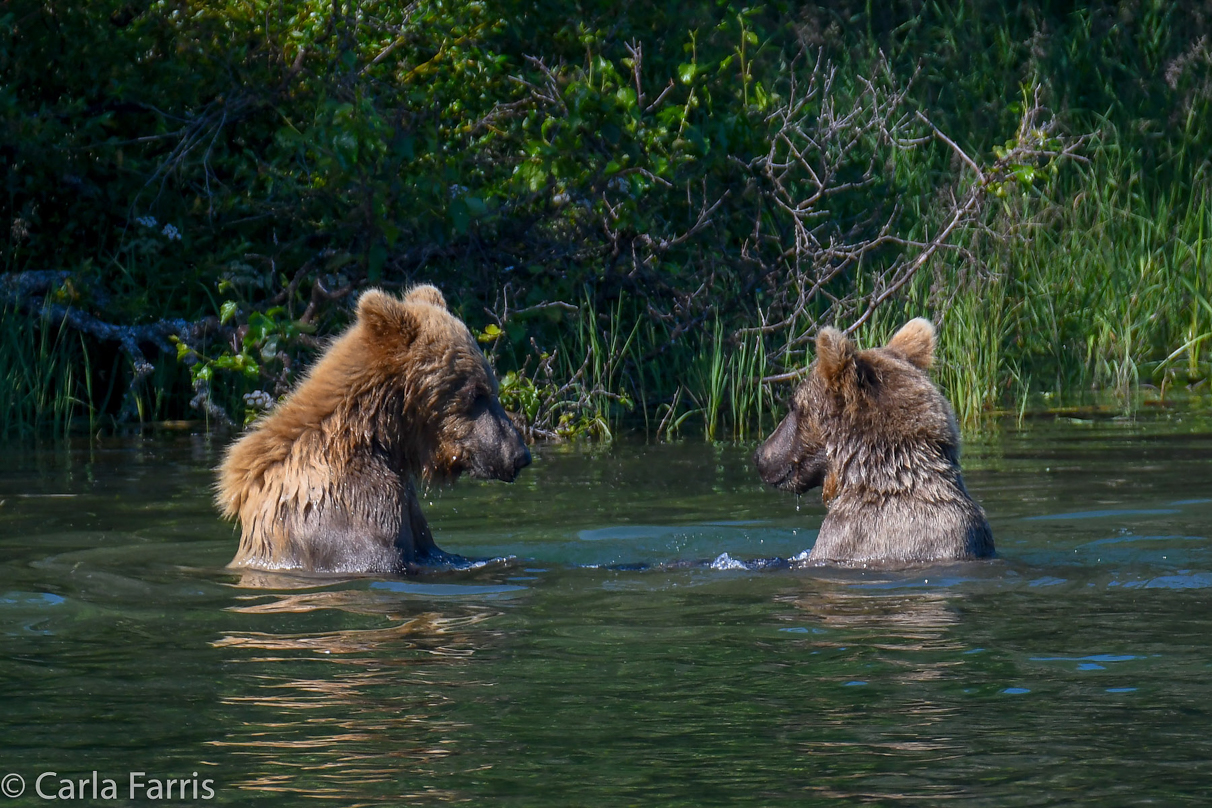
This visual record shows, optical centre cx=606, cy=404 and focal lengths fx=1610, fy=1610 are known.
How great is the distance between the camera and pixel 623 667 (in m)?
5.05

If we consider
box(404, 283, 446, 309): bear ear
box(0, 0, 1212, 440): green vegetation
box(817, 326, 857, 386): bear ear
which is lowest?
box(817, 326, 857, 386): bear ear

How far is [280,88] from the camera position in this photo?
12.5 m

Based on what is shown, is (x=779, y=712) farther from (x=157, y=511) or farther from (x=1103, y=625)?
(x=157, y=511)

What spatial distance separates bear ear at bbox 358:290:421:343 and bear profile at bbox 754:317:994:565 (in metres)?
1.79

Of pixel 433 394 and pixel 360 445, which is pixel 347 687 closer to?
pixel 360 445

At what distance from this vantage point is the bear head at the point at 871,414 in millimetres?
6938

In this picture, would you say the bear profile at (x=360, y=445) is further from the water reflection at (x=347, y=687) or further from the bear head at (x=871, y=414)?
the bear head at (x=871, y=414)

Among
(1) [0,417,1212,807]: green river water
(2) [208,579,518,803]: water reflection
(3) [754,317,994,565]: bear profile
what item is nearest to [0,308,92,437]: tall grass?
(1) [0,417,1212,807]: green river water

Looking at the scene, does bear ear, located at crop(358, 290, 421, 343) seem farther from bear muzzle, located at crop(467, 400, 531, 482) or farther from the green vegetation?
the green vegetation

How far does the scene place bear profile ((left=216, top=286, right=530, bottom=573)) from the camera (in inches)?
271

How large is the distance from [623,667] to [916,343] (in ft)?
9.59

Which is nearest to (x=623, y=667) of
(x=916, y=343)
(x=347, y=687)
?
(x=347, y=687)

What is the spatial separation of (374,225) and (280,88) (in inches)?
55.6

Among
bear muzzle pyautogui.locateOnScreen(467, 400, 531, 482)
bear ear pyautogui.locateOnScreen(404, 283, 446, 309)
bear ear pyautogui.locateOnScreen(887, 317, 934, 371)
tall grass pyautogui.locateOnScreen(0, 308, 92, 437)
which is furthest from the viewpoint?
tall grass pyautogui.locateOnScreen(0, 308, 92, 437)
